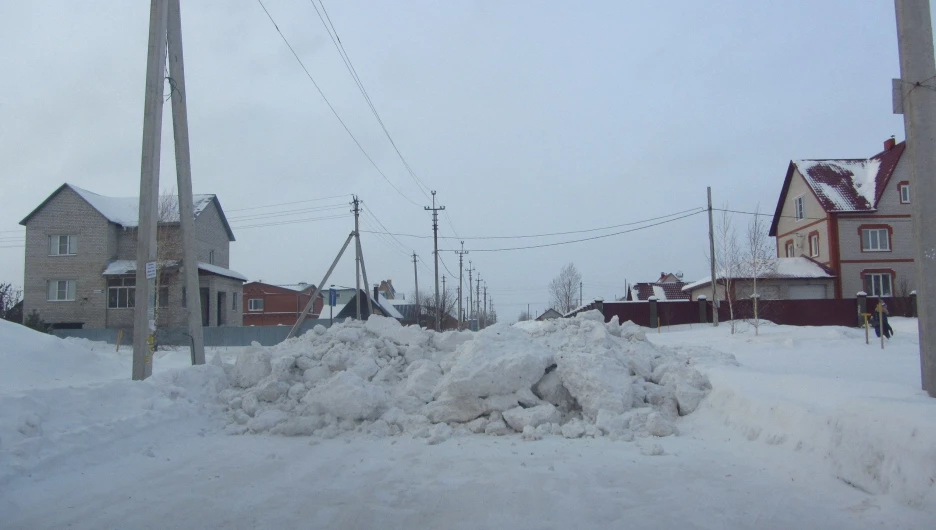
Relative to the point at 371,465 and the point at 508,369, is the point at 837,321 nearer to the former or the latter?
the point at 508,369

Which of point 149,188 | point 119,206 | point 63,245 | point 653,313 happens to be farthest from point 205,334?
point 149,188

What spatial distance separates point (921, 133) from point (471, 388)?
5996mm

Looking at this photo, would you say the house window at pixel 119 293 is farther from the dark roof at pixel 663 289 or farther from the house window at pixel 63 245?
the dark roof at pixel 663 289

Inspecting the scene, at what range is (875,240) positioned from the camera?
117 feet

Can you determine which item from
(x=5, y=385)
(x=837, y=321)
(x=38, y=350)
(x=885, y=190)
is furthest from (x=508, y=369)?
(x=885, y=190)

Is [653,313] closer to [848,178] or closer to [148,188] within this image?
[848,178]

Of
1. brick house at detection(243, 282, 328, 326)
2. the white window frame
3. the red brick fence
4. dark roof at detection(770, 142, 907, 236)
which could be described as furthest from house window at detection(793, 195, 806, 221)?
brick house at detection(243, 282, 328, 326)

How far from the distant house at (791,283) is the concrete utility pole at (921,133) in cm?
2859

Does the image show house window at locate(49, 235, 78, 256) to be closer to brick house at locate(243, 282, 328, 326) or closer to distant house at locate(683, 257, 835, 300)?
brick house at locate(243, 282, 328, 326)

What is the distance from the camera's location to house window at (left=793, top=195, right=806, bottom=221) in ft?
128

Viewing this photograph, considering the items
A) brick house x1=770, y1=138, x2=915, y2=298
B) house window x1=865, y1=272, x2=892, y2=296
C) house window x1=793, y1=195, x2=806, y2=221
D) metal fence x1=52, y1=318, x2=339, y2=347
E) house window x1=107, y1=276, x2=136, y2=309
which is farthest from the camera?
house window x1=793, y1=195, x2=806, y2=221

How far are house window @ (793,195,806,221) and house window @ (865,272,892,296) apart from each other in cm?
543

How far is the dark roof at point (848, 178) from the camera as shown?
1404 inches

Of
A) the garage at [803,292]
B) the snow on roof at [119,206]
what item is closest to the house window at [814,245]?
the garage at [803,292]
